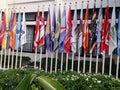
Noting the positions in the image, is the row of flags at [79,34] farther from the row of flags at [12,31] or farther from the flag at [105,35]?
the row of flags at [12,31]

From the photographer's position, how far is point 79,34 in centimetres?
1265

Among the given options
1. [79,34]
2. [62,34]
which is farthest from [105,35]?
[62,34]

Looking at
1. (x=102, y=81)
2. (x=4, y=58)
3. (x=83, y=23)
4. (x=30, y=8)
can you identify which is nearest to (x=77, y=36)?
(x=83, y=23)

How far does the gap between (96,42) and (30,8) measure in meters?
10.4

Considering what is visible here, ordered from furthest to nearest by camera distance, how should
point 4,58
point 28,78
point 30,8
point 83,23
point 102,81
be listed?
point 30,8 < point 4,58 < point 83,23 < point 102,81 < point 28,78

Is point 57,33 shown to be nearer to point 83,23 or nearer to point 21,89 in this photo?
point 83,23

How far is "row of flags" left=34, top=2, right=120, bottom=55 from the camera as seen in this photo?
1188 centimetres

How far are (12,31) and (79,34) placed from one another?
3.58 m

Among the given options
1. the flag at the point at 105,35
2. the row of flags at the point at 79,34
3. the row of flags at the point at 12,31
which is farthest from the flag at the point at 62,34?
the row of flags at the point at 12,31

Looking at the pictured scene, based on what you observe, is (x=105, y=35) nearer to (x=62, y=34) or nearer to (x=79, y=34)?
(x=79, y=34)

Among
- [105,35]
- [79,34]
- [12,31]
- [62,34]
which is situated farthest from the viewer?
[12,31]

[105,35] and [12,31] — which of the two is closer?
[105,35]

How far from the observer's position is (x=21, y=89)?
2328 millimetres

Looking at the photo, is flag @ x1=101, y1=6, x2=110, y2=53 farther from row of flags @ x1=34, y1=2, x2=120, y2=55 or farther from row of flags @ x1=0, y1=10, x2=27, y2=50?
row of flags @ x1=0, y1=10, x2=27, y2=50
